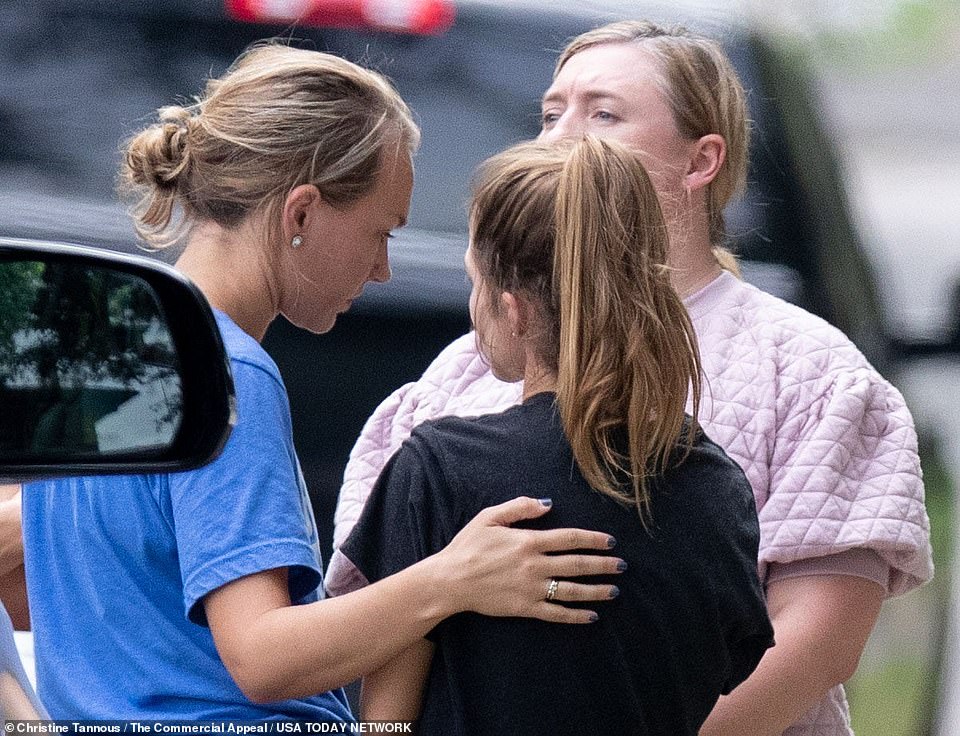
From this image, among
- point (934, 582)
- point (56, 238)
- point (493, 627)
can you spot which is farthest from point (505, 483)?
point (934, 582)

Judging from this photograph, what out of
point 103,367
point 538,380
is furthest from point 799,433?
point 103,367

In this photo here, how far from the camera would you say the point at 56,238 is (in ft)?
6.04

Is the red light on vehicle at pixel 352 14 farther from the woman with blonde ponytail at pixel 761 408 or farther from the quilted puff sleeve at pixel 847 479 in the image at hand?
the quilted puff sleeve at pixel 847 479

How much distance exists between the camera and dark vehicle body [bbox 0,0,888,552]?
5.93ft

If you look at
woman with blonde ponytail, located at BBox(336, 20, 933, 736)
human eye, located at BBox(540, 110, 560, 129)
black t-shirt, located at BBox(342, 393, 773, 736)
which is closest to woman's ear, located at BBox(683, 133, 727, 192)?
woman with blonde ponytail, located at BBox(336, 20, 933, 736)

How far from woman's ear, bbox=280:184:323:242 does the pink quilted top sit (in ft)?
0.84

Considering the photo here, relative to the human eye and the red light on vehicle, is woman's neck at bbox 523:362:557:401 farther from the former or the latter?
the red light on vehicle

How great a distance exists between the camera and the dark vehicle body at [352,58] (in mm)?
1809

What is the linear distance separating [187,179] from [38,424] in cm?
42

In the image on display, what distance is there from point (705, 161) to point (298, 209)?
44 cm

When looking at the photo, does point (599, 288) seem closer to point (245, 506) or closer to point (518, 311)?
point (518, 311)

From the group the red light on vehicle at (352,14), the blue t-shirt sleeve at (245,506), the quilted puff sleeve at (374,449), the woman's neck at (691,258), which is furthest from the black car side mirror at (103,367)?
the red light on vehicle at (352,14)

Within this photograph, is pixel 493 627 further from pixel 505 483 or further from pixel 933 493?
pixel 933 493

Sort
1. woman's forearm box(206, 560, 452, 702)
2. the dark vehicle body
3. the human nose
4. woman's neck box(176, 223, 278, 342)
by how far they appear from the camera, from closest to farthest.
Result: woman's forearm box(206, 560, 452, 702), woman's neck box(176, 223, 278, 342), the human nose, the dark vehicle body
